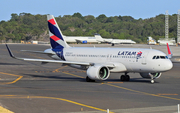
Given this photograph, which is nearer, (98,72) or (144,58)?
(98,72)

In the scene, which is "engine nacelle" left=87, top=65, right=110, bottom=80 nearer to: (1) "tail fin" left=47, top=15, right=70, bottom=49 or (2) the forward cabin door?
(2) the forward cabin door

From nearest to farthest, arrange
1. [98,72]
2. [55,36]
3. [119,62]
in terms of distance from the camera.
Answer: [98,72], [119,62], [55,36]

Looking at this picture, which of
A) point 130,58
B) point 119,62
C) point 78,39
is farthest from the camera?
point 78,39

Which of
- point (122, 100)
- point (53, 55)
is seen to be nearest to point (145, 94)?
point (122, 100)

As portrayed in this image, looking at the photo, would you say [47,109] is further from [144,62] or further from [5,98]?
[144,62]

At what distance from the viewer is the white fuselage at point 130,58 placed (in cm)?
3553

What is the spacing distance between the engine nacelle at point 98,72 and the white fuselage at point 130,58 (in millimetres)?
1911

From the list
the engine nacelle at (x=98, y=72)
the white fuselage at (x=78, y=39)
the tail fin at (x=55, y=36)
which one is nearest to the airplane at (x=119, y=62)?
the engine nacelle at (x=98, y=72)

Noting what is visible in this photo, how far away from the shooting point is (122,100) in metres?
25.3

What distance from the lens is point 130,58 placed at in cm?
3706

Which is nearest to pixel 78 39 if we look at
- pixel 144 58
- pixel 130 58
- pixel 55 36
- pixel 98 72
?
pixel 55 36

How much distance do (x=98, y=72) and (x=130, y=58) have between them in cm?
424

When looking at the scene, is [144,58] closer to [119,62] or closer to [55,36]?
[119,62]

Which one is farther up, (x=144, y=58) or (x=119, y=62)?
(x=144, y=58)
